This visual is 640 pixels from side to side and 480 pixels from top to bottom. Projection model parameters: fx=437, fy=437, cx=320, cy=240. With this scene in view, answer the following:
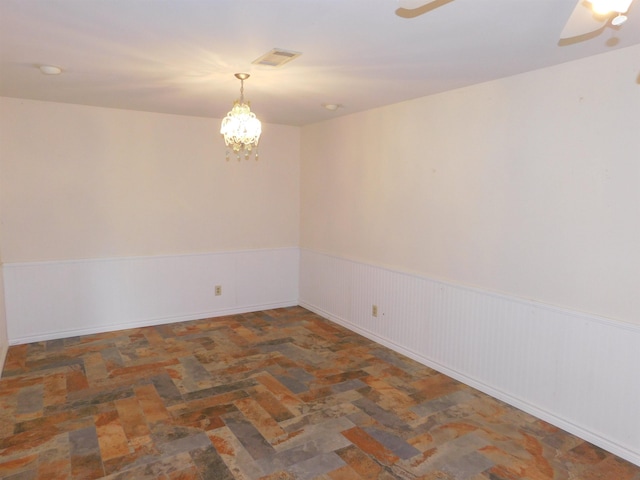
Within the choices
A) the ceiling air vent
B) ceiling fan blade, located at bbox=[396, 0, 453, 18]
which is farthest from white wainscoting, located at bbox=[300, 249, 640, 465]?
the ceiling air vent

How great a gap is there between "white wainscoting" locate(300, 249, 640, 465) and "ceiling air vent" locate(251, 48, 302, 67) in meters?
2.05

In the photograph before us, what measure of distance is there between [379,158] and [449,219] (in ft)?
3.32

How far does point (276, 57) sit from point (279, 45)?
0.21 meters

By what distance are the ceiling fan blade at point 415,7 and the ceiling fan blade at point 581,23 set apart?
22.2 inches

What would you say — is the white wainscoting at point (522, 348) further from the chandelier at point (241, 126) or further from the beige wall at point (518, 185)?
the chandelier at point (241, 126)

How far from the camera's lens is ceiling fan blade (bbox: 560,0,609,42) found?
184 centimetres

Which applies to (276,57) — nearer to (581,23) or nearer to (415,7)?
(415,7)

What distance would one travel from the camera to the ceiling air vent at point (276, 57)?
8.03ft

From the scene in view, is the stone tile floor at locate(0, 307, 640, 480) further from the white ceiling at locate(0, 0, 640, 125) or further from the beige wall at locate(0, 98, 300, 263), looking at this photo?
the white ceiling at locate(0, 0, 640, 125)

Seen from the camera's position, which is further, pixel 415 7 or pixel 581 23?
pixel 581 23

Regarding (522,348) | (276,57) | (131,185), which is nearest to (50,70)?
(276,57)

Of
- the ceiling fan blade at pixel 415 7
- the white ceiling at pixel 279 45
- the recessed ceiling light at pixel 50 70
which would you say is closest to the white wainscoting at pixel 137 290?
the white ceiling at pixel 279 45

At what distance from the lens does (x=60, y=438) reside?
2549mm

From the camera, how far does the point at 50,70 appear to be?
2838 mm
